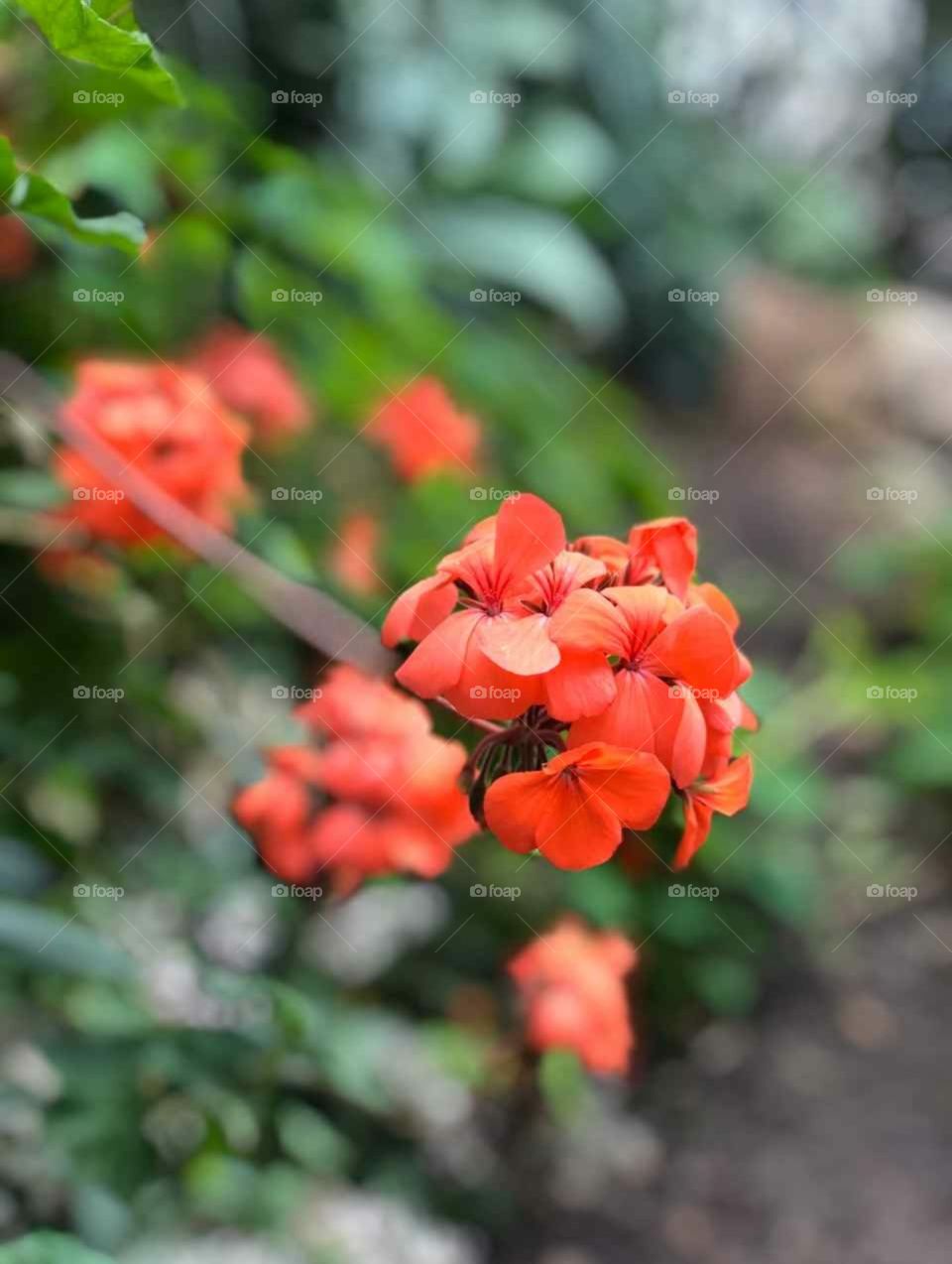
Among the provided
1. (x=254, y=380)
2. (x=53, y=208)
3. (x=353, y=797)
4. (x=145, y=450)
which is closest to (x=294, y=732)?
(x=353, y=797)

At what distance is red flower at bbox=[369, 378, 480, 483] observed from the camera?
1.36m

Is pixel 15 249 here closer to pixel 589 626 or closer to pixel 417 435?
pixel 417 435

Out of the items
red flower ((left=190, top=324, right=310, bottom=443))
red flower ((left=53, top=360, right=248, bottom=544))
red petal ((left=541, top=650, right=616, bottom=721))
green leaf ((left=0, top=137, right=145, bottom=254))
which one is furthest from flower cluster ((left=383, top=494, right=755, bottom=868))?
red flower ((left=190, top=324, right=310, bottom=443))

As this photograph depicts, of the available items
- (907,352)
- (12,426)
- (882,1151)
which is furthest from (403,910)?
(907,352)

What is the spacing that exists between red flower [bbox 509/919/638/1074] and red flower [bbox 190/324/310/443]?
0.66m

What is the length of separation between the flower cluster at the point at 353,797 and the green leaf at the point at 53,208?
1.15 feet

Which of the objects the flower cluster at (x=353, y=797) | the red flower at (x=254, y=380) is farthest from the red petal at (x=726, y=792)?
the red flower at (x=254, y=380)

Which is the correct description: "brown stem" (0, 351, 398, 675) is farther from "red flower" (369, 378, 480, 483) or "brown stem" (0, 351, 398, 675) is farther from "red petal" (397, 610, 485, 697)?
"red flower" (369, 378, 480, 483)

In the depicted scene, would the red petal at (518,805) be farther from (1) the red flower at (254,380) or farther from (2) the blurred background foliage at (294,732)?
(1) the red flower at (254,380)

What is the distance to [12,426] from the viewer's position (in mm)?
998

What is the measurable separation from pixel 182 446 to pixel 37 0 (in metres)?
0.41

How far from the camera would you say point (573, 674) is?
1.56 ft

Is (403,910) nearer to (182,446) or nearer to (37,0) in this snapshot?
(182,446)

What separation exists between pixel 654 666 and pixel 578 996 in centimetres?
89
